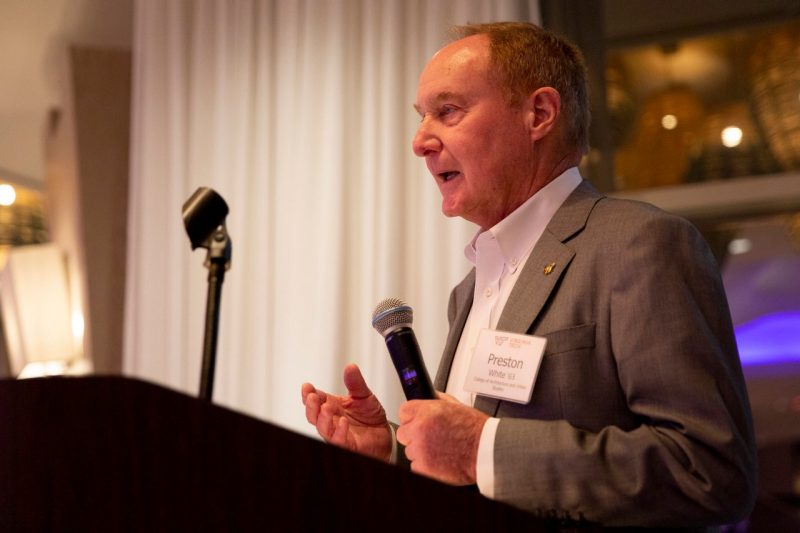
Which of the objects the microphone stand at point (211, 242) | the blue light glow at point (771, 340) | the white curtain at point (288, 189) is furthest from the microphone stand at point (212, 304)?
the blue light glow at point (771, 340)

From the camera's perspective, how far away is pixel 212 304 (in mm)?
2029

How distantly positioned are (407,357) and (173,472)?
0.56m

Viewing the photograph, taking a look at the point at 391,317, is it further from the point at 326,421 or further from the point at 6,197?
the point at 6,197

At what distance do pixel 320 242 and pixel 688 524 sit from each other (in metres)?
2.70

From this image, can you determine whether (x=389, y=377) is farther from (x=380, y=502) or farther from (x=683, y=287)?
(x=380, y=502)

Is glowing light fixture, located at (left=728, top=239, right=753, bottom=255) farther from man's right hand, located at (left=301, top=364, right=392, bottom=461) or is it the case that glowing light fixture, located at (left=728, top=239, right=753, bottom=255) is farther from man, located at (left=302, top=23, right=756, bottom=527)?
man's right hand, located at (left=301, top=364, right=392, bottom=461)

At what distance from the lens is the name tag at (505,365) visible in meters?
1.48

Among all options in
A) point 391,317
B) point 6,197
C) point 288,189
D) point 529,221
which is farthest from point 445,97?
point 6,197

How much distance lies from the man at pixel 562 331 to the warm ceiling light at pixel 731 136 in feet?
7.47

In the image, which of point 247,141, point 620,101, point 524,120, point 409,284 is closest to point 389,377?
point 409,284

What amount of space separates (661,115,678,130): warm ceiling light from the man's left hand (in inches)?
121

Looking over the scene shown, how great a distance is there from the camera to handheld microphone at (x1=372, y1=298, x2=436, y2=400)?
4.61ft

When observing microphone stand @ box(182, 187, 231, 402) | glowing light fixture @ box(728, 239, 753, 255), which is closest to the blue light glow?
glowing light fixture @ box(728, 239, 753, 255)

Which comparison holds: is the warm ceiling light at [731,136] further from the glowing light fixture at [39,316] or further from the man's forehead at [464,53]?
the glowing light fixture at [39,316]
